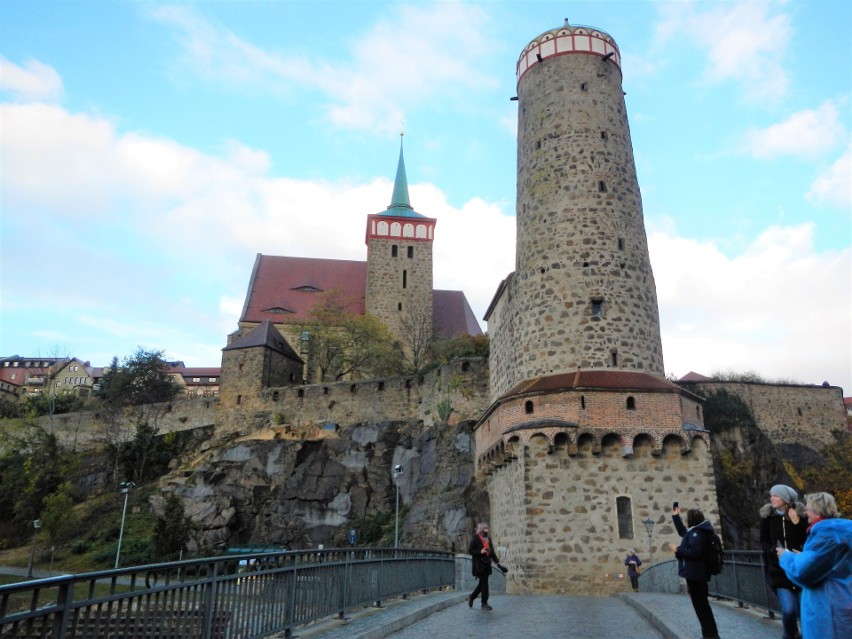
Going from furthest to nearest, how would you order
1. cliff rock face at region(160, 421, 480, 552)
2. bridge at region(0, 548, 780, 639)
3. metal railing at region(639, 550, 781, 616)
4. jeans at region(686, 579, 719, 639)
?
cliff rock face at region(160, 421, 480, 552)
metal railing at region(639, 550, 781, 616)
jeans at region(686, 579, 719, 639)
bridge at region(0, 548, 780, 639)

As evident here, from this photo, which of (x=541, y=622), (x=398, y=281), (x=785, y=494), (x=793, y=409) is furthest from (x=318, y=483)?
(x=785, y=494)

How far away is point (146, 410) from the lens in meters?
41.8

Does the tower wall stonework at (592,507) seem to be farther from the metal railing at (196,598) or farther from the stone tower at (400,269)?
the stone tower at (400,269)

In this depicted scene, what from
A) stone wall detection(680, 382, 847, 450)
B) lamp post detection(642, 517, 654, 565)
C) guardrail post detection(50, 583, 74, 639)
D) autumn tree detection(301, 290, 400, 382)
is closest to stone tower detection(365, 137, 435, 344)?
autumn tree detection(301, 290, 400, 382)

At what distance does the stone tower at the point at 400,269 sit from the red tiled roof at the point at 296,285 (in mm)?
1923

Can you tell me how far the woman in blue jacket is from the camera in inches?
162

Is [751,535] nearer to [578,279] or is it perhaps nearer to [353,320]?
[578,279]

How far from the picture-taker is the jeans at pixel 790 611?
22.2ft

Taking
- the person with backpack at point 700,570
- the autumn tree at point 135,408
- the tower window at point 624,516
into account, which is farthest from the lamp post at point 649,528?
the autumn tree at point 135,408

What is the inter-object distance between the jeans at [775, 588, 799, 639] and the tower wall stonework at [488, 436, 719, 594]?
991 centimetres

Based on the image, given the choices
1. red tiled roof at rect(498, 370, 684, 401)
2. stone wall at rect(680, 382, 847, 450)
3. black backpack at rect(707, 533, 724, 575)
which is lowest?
black backpack at rect(707, 533, 724, 575)

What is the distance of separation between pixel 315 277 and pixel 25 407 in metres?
24.3

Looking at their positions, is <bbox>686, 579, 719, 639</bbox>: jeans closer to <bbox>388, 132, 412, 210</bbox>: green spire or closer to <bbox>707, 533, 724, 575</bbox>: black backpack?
<bbox>707, 533, 724, 575</bbox>: black backpack

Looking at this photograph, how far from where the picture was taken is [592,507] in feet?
56.0
